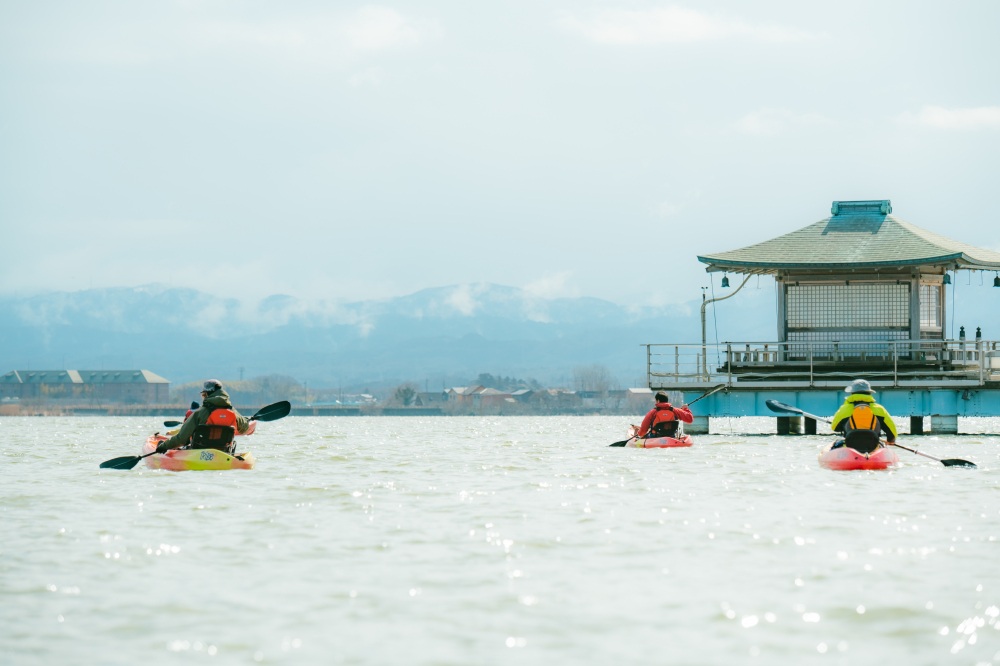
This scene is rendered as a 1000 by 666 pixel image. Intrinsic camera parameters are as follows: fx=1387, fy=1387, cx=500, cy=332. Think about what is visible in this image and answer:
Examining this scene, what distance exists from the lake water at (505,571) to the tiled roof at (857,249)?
16.7 meters

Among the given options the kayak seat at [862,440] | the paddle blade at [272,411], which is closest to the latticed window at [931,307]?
the kayak seat at [862,440]

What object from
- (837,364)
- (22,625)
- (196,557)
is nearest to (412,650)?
(22,625)

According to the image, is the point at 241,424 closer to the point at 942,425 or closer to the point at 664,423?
the point at 664,423

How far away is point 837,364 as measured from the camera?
147ft

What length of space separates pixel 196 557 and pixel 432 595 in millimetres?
3990

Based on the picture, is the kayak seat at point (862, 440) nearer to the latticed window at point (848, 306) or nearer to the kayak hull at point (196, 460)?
the kayak hull at point (196, 460)

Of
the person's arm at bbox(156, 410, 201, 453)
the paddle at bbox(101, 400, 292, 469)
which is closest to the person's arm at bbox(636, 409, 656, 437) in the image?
the paddle at bbox(101, 400, 292, 469)

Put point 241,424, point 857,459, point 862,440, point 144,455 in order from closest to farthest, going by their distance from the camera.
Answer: point 862,440
point 857,459
point 241,424
point 144,455

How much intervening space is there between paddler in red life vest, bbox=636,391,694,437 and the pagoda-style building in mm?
5975

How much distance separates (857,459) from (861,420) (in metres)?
0.81

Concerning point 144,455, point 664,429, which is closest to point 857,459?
point 664,429

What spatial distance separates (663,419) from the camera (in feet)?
121

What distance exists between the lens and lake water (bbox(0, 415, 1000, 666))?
38.5 ft

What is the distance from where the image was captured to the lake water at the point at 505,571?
462 inches
